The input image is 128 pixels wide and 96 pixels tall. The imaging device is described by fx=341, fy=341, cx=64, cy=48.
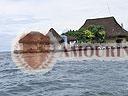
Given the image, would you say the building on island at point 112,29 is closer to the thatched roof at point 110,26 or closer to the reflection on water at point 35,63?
the thatched roof at point 110,26

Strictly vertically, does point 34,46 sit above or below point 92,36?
below

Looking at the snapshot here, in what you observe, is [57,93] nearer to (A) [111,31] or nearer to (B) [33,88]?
(B) [33,88]

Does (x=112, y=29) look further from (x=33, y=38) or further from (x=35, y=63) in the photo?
(x=35, y=63)

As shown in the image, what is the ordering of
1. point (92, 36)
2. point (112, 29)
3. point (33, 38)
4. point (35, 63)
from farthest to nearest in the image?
point (112, 29)
point (92, 36)
point (33, 38)
point (35, 63)

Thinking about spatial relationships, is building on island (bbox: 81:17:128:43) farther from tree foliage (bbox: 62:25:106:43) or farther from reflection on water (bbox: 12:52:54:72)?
reflection on water (bbox: 12:52:54:72)

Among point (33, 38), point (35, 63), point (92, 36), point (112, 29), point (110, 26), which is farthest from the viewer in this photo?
point (110, 26)

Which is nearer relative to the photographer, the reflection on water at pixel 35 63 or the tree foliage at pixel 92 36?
the reflection on water at pixel 35 63

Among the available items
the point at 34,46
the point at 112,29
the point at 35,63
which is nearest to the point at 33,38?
the point at 34,46

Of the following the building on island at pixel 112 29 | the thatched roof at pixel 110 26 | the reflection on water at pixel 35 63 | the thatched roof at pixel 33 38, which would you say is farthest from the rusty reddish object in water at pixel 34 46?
the thatched roof at pixel 110 26

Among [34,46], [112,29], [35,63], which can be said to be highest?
[112,29]

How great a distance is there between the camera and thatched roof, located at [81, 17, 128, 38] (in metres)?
56.6

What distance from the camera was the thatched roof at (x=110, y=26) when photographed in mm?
56631

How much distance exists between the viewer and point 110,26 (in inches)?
2360

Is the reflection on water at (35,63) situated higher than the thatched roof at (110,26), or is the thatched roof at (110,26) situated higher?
the thatched roof at (110,26)
